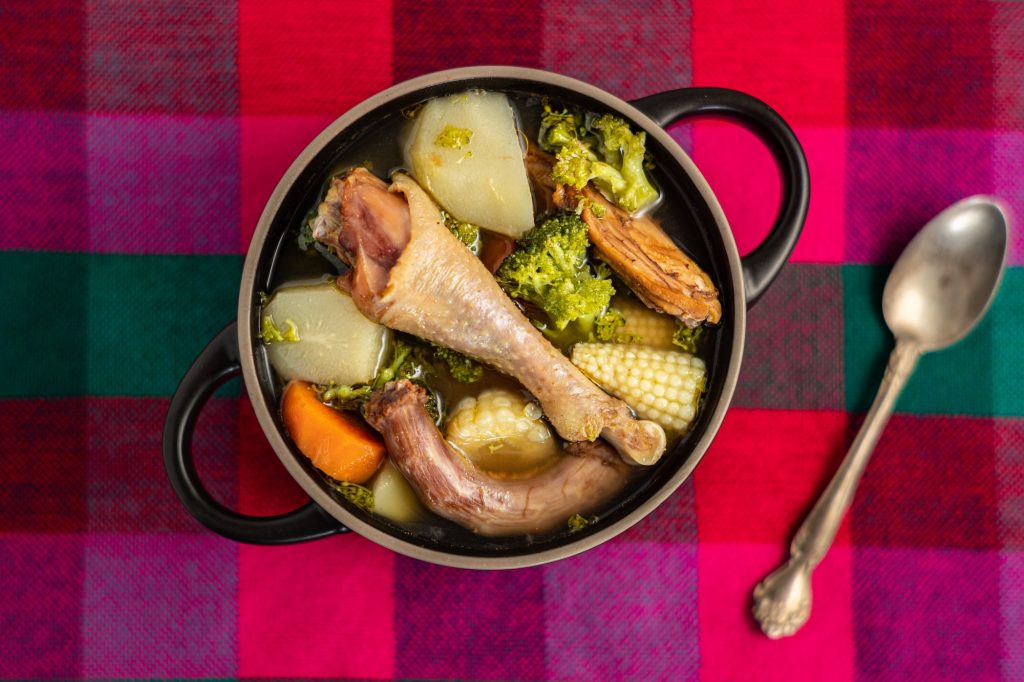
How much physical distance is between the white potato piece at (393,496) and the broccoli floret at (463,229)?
1.32ft

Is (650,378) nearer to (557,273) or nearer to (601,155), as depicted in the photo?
(557,273)

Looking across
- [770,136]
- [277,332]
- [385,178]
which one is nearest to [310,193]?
[385,178]

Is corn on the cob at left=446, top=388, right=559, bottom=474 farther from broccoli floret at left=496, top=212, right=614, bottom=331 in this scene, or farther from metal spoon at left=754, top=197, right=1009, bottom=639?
metal spoon at left=754, top=197, right=1009, bottom=639

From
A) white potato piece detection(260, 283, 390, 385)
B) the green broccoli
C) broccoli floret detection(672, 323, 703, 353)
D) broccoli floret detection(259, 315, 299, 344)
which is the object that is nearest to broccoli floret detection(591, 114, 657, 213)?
the green broccoli

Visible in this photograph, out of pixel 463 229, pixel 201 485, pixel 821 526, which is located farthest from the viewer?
pixel 821 526

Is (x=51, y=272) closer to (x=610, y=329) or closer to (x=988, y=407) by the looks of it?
(x=610, y=329)

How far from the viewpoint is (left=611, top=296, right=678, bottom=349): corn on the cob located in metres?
1.38

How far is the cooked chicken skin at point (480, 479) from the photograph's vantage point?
1283 mm

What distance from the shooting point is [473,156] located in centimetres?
132

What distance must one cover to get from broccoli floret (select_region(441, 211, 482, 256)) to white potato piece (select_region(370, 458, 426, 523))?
0.40 metres

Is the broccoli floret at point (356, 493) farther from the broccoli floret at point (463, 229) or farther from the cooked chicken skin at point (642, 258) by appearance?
the cooked chicken skin at point (642, 258)

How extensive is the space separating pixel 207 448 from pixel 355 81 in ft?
2.66

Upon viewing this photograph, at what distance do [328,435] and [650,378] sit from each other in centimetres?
55

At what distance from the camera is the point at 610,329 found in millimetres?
1386
